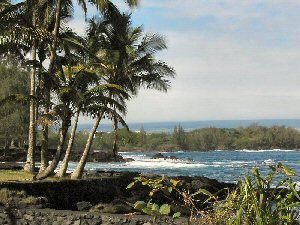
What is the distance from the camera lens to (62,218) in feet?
31.3

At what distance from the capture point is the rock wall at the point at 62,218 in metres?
9.02

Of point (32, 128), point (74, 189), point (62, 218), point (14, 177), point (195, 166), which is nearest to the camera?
point (62, 218)

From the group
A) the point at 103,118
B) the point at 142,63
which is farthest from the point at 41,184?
the point at 142,63

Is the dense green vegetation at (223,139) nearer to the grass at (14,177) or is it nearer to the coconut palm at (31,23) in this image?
the coconut palm at (31,23)

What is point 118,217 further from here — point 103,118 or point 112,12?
point 112,12

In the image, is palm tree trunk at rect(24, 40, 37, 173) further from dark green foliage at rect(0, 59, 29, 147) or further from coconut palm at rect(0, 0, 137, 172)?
dark green foliage at rect(0, 59, 29, 147)

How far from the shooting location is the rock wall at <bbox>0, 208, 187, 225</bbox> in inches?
355

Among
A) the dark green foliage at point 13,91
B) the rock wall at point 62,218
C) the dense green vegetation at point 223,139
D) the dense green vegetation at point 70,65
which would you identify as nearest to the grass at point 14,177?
the dense green vegetation at point 70,65

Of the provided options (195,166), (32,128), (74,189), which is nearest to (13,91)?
(195,166)

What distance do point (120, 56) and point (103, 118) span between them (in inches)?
107

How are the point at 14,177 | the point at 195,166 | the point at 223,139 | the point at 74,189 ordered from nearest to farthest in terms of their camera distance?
the point at 74,189, the point at 14,177, the point at 195,166, the point at 223,139

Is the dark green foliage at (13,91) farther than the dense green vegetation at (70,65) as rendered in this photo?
Yes

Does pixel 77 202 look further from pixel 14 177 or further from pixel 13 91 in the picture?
pixel 13 91

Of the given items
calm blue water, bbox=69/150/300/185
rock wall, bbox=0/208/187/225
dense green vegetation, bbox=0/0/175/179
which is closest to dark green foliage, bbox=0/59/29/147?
calm blue water, bbox=69/150/300/185
